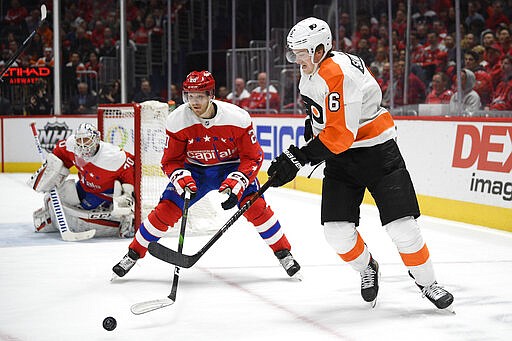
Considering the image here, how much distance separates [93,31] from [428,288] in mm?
9545

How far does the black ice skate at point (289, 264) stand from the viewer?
159 inches

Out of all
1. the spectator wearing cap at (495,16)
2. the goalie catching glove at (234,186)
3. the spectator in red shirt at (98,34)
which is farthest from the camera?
the spectator in red shirt at (98,34)

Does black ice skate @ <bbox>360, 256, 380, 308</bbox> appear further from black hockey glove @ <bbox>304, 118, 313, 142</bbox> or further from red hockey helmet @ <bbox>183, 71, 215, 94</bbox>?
red hockey helmet @ <bbox>183, 71, 215, 94</bbox>

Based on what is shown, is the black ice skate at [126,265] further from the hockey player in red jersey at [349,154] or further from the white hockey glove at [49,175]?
the white hockey glove at [49,175]

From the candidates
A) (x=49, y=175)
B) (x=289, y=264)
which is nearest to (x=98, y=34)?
(x=49, y=175)

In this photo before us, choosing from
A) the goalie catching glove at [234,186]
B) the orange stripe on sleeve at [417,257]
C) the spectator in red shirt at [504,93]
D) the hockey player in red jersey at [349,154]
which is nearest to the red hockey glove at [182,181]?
the goalie catching glove at [234,186]

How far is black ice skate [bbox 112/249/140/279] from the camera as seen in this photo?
400cm

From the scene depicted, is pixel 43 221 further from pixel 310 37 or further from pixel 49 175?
pixel 310 37

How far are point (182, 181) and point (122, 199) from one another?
5.29ft

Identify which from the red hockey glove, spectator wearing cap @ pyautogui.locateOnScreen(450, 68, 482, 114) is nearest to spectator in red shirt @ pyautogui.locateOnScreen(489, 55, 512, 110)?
spectator wearing cap @ pyautogui.locateOnScreen(450, 68, 482, 114)

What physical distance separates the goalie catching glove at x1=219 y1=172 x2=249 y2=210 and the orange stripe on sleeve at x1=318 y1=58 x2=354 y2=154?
2.21 ft

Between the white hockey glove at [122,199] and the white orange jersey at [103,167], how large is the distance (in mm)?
54

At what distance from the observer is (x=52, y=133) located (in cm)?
979

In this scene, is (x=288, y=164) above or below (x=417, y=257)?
above
